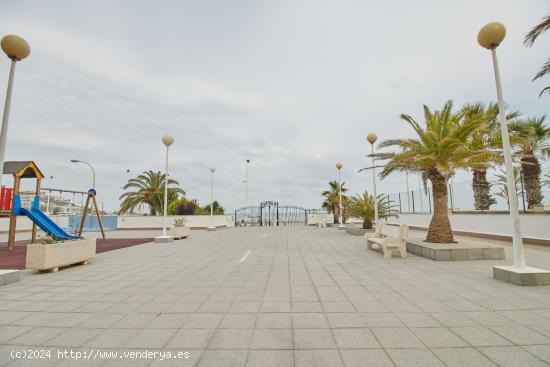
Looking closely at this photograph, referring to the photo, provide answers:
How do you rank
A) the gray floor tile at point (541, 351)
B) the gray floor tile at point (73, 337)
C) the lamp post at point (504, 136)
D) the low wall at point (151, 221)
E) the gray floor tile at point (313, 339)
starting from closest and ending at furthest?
the gray floor tile at point (541, 351)
the gray floor tile at point (313, 339)
the gray floor tile at point (73, 337)
the lamp post at point (504, 136)
the low wall at point (151, 221)

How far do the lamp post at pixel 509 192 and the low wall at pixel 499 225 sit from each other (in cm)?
710

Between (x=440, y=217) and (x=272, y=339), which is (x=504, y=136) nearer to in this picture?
(x=440, y=217)

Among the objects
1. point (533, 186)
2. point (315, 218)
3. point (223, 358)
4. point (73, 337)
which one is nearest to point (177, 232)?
point (73, 337)

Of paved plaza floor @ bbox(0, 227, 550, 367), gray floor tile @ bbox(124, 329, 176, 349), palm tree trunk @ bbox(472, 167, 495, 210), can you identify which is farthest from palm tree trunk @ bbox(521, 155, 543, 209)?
gray floor tile @ bbox(124, 329, 176, 349)

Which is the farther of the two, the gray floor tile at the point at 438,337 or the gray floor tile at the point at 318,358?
the gray floor tile at the point at 438,337

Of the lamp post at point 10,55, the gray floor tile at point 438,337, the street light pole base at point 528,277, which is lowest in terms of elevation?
the gray floor tile at point 438,337

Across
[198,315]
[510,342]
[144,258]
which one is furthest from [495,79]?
[144,258]

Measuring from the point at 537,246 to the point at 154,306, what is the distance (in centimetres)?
1348

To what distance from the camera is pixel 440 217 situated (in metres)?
8.95

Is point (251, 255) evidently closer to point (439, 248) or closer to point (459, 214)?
point (439, 248)

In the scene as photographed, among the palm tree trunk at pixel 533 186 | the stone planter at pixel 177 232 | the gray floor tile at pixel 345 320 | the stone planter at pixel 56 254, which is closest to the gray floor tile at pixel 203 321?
the gray floor tile at pixel 345 320

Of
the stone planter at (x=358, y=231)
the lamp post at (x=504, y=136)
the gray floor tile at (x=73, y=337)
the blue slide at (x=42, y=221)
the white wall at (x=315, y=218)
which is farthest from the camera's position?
the white wall at (x=315, y=218)

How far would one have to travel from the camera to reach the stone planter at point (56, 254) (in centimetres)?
645

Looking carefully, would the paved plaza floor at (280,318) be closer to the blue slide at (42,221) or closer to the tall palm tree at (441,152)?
the blue slide at (42,221)
